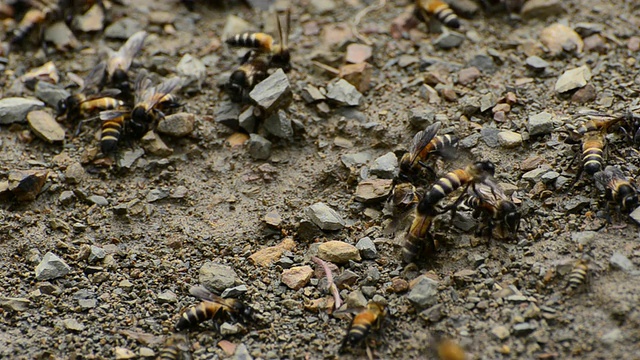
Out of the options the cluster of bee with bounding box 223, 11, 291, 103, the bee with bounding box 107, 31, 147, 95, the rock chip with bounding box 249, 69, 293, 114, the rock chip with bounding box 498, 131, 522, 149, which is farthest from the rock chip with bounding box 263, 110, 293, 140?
the rock chip with bounding box 498, 131, 522, 149

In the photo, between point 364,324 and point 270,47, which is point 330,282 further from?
point 270,47

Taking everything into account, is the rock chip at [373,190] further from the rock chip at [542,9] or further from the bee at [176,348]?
the rock chip at [542,9]

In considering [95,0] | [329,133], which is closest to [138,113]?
[329,133]

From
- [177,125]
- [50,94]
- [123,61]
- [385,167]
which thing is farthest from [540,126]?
[50,94]

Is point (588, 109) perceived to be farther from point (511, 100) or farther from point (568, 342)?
point (568, 342)

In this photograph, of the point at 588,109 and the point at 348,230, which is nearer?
the point at 348,230

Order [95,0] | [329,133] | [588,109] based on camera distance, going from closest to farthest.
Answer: [588,109], [329,133], [95,0]

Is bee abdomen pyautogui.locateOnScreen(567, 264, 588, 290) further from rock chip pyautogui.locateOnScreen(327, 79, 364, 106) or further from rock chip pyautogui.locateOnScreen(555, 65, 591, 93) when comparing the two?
rock chip pyautogui.locateOnScreen(327, 79, 364, 106)
